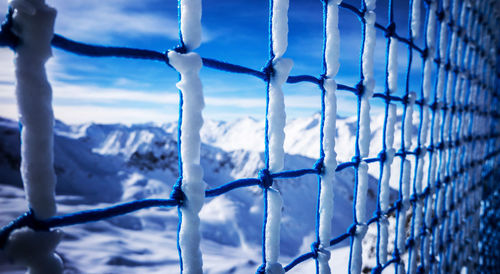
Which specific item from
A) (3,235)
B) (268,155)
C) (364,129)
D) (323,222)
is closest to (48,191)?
(3,235)

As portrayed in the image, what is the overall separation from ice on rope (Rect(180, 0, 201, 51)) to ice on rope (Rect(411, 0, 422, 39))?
0.70m

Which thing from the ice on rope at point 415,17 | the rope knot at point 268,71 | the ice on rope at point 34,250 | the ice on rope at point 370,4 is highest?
the ice on rope at point 415,17

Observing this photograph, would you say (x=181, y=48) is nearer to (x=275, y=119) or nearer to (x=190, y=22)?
(x=190, y=22)

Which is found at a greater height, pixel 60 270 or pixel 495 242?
pixel 60 270

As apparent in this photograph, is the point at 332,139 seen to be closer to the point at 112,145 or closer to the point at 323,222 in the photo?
the point at 323,222

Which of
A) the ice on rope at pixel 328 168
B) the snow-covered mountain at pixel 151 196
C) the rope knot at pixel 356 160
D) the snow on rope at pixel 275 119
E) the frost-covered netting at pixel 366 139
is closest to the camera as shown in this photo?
the frost-covered netting at pixel 366 139

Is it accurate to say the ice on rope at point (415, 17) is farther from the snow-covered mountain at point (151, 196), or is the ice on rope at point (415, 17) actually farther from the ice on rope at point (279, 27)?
the snow-covered mountain at point (151, 196)

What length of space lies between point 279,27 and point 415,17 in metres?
0.56

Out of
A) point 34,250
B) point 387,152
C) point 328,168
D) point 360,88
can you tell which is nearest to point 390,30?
point 360,88

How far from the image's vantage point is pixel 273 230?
46cm

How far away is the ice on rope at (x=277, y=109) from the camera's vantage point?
1.48 ft

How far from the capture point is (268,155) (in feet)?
1.54

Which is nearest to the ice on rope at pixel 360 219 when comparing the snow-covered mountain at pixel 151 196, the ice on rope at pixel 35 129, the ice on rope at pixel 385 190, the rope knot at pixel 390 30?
the ice on rope at pixel 385 190

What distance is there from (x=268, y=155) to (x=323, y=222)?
20 cm
